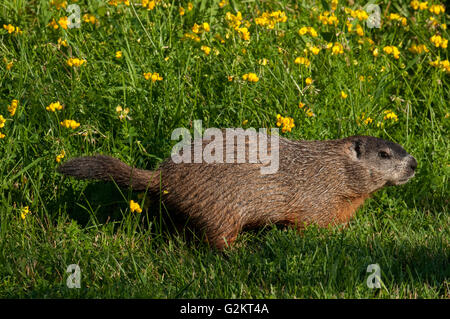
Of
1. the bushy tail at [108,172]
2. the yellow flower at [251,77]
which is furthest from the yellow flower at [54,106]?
the yellow flower at [251,77]

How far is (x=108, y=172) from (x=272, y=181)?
3.44 ft

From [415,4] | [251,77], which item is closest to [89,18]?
[251,77]

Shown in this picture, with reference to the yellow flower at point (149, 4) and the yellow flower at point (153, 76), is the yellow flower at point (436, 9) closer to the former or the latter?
the yellow flower at point (149, 4)

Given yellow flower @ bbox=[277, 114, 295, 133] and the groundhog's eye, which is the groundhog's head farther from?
yellow flower @ bbox=[277, 114, 295, 133]

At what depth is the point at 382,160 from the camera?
469 cm

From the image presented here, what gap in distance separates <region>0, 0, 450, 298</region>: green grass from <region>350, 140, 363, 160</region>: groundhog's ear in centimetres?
35

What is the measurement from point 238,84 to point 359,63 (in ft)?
3.89

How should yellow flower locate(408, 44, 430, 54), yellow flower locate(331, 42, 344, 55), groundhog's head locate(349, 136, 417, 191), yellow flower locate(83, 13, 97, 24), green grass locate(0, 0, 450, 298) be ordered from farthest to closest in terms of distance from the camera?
yellow flower locate(408, 44, 430, 54), yellow flower locate(83, 13, 97, 24), yellow flower locate(331, 42, 344, 55), groundhog's head locate(349, 136, 417, 191), green grass locate(0, 0, 450, 298)

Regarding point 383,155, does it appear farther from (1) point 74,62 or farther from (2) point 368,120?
(1) point 74,62

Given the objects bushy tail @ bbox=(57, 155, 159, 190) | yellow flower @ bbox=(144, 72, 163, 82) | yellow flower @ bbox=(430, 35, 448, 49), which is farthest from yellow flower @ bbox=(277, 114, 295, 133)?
yellow flower @ bbox=(430, 35, 448, 49)

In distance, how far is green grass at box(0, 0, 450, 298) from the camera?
371 centimetres

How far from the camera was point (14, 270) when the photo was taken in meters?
3.82

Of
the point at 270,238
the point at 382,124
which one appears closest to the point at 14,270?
the point at 270,238

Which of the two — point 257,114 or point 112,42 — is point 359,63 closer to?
point 257,114
